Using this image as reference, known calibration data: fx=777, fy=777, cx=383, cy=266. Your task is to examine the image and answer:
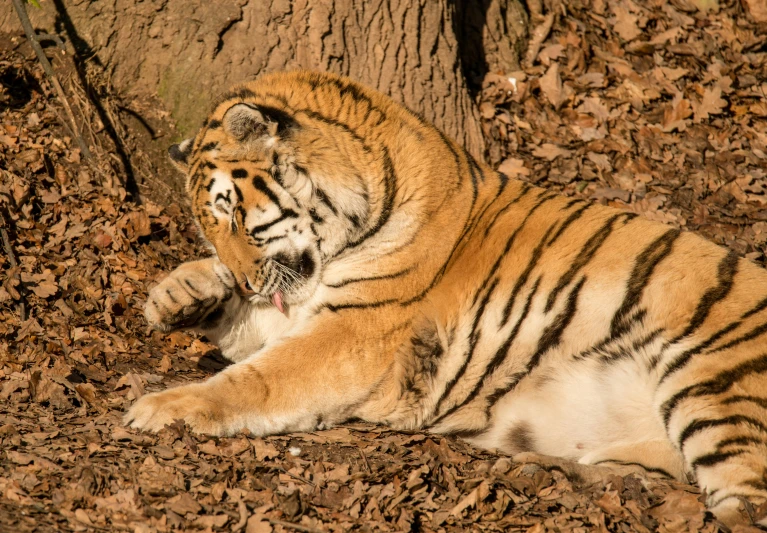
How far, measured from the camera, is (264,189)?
3750 mm

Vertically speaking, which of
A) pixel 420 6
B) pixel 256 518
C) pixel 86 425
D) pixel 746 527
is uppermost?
pixel 420 6

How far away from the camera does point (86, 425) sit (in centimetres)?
338

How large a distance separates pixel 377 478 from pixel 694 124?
14.8ft

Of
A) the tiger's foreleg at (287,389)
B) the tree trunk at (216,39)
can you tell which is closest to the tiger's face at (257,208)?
the tiger's foreleg at (287,389)

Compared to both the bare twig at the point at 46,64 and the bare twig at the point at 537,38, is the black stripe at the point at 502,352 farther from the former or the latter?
the bare twig at the point at 537,38

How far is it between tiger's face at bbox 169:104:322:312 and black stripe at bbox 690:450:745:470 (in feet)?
Result: 6.22

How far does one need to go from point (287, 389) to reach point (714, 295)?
6.49 ft

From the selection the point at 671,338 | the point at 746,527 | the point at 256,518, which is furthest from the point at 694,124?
the point at 256,518

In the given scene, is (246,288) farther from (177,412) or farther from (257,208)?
(177,412)

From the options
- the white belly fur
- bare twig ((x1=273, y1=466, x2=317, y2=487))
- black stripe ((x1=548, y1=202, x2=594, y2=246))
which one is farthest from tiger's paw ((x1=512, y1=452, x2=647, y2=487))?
black stripe ((x1=548, y1=202, x2=594, y2=246))

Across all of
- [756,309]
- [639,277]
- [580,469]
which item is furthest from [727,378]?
[580,469]

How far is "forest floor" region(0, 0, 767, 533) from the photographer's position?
289 cm

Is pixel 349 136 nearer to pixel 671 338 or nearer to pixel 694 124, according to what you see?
pixel 671 338

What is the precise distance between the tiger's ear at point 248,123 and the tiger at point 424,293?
10mm
